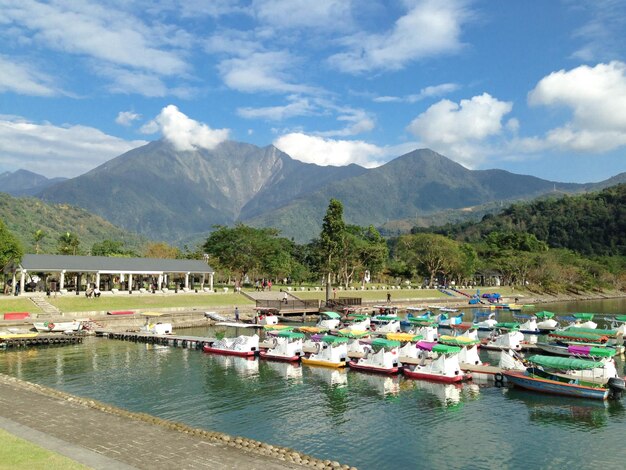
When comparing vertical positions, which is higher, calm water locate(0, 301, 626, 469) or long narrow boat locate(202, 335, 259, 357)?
long narrow boat locate(202, 335, 259, 357)

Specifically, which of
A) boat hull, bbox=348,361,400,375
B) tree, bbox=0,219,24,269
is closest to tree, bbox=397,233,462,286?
tree, bbox=0,219,24,269

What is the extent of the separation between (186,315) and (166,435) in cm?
4582

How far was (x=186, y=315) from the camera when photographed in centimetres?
6456

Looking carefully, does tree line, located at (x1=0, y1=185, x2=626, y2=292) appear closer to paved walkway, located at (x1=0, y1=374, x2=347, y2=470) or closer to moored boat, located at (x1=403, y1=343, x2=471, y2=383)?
moored boat, located at (x1=403, y1=343, x2=471, y2=383)

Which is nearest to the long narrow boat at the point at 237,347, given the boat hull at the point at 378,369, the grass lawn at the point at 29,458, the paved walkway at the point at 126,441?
the boat hull at the point at 378,369

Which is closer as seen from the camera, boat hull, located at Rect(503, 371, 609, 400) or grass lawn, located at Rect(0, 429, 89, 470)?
grass lawn, located at Rect(0, 429, 89, 470)

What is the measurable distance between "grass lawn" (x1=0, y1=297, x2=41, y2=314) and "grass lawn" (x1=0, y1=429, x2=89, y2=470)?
145 ft

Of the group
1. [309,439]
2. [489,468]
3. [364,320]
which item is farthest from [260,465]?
[364,320]

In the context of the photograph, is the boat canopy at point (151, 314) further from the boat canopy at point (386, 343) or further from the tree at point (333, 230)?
the tree at point (333, 230)

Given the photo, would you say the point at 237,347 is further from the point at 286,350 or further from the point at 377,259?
the point at 377,259

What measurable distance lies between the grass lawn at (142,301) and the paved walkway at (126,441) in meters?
39.6

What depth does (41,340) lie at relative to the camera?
47688 mm

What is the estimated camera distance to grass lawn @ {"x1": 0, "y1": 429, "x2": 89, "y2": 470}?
15.2 meters

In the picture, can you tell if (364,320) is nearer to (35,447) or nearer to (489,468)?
(489,468)
